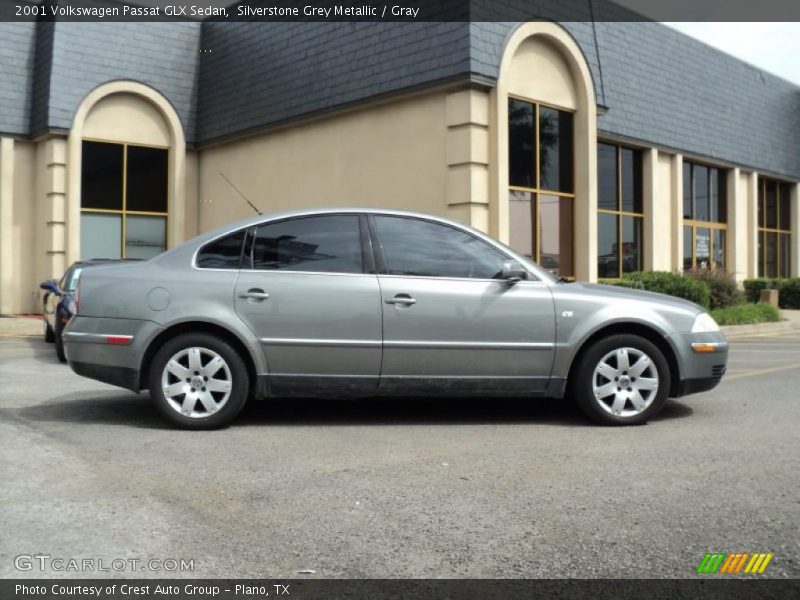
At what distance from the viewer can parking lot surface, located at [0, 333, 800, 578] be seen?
346cm

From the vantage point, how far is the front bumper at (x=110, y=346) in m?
6.07

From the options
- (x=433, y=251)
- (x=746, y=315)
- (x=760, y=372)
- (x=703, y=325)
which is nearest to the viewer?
(x=433, y=251)

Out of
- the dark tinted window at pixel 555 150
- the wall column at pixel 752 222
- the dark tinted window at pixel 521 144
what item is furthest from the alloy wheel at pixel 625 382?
the wall column at pixel 752 222

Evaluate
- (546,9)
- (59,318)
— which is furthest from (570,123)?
(59,318)

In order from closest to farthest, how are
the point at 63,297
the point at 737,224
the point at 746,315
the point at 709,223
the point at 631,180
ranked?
the point at 63,297 → the point at 746,315 → the point at 631,180 → the point at 709,223 → the point at 737,224

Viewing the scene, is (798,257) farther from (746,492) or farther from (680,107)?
(746,492)

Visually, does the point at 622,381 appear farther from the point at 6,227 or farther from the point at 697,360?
the point at 6,227

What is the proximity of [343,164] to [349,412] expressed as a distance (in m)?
9.77

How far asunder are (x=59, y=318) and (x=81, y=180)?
8.54 metres

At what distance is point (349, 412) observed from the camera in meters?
6.93

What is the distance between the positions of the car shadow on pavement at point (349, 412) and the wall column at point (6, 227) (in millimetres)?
12326

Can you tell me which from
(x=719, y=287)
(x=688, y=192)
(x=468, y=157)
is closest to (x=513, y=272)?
(x=468, y=157)

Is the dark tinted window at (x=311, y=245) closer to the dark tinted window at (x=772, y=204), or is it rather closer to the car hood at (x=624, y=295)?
the car hood at (x=624, y=295)

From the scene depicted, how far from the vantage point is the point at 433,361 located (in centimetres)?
615
